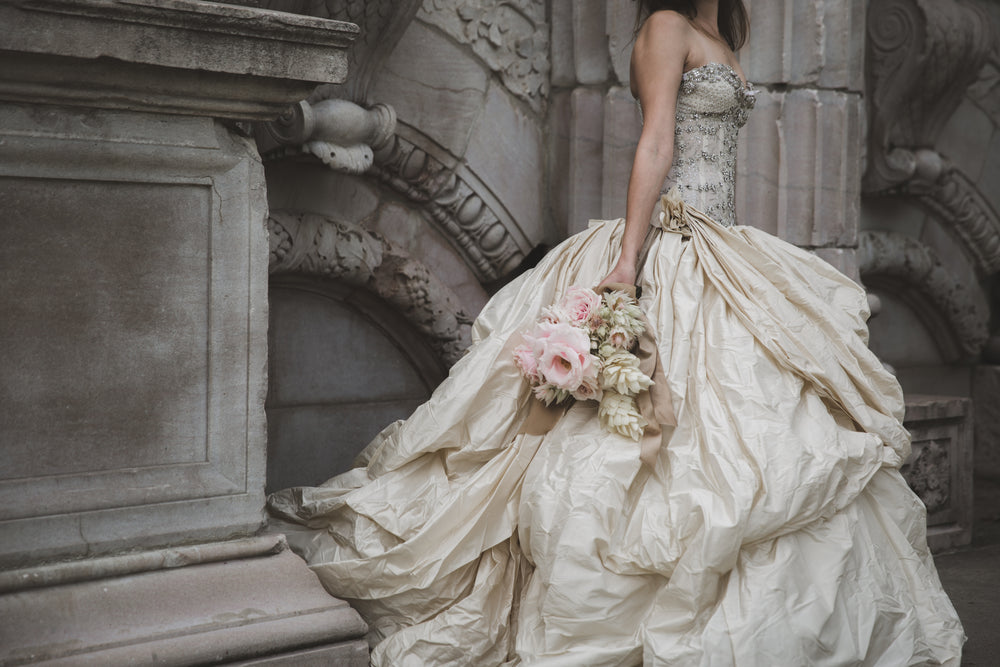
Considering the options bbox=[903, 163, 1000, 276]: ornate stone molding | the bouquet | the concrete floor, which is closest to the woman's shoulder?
the bouquet

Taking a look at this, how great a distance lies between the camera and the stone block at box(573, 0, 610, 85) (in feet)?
12.5

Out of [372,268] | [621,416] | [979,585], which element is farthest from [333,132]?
[979,585]

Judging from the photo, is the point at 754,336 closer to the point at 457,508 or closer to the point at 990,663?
the point at 457,508

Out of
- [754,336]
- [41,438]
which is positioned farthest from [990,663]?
[41,438]

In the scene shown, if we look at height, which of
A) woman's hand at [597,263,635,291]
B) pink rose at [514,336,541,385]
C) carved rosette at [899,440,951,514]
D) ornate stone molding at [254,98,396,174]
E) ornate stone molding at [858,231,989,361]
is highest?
ornate stone molding at [254,98,396,174]

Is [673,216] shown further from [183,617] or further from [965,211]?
[965,211]

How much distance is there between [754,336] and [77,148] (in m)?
1.50

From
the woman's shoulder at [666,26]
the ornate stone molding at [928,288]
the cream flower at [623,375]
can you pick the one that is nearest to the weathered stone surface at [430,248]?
the woman's shoulder at [666,26]

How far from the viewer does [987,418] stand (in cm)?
569

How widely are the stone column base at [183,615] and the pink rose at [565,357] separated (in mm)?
656

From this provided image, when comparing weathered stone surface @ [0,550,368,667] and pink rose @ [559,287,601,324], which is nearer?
weathered stone surface @ [0,550,368,667]

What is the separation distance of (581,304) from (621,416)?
28 centimetres

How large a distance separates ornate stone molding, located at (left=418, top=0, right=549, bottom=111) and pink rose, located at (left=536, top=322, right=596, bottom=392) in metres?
1.62

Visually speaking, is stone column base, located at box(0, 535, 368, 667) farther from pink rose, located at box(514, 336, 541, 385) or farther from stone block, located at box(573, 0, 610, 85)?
stone block, located at box(573, 0, 610, 85)
